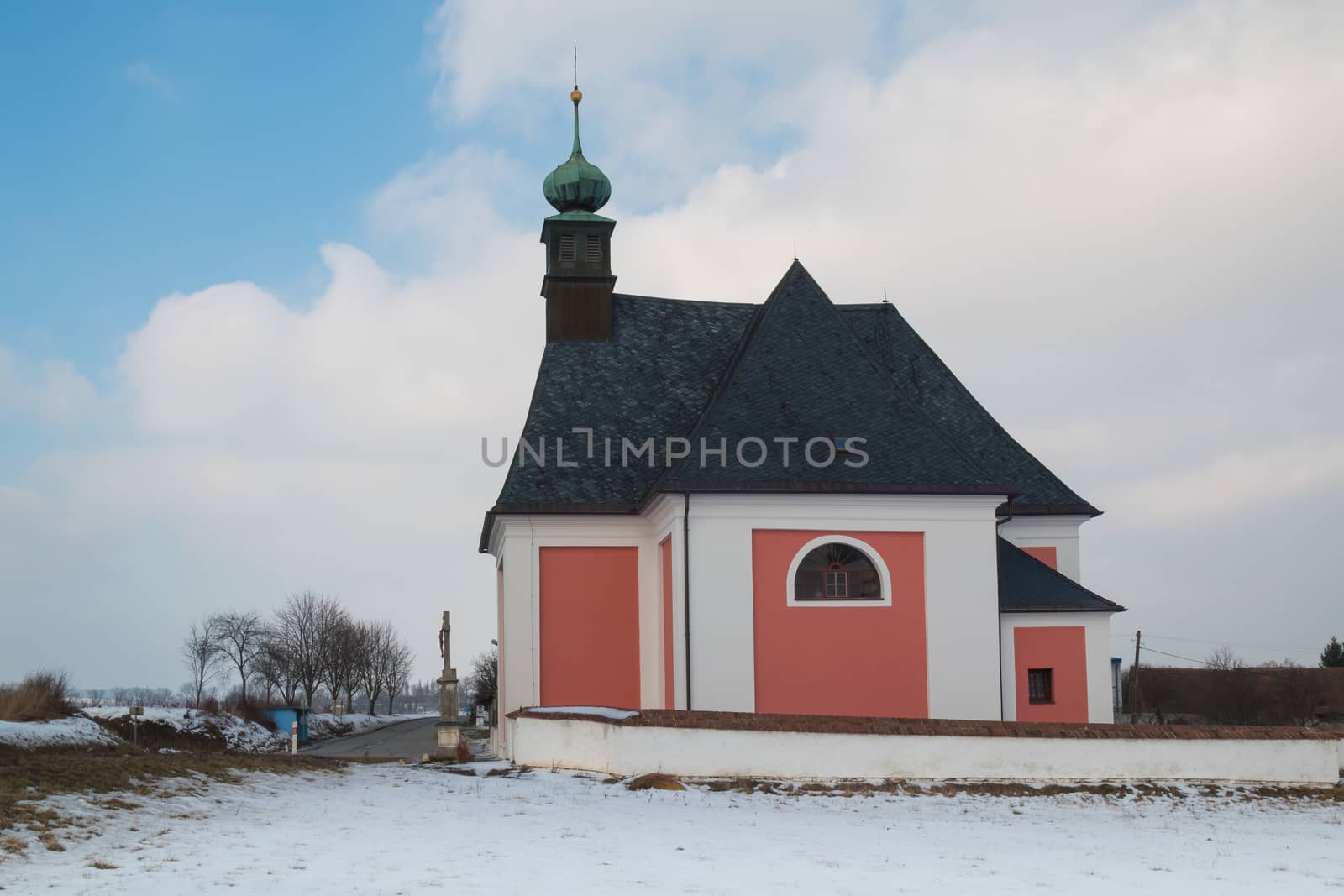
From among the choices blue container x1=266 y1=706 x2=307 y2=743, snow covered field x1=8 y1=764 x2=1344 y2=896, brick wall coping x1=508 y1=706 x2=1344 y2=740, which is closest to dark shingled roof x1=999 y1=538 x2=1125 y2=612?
brick wall coping x1=508 y1=706 x2=1344 y2=740

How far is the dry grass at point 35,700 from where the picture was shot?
26.0m

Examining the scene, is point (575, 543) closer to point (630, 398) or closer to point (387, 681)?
point (630, 398)

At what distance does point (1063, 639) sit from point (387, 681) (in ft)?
255

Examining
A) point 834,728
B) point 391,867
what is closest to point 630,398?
point 834,728

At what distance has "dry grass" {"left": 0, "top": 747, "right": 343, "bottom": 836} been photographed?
36.7 feet

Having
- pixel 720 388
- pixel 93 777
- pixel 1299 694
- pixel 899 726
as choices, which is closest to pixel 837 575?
pixel 720 388

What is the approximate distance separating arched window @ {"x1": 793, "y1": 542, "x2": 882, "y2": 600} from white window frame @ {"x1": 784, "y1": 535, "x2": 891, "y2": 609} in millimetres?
59

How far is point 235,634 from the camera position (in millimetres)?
79562

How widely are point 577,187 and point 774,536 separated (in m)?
11.8

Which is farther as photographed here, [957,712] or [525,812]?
[957,712]

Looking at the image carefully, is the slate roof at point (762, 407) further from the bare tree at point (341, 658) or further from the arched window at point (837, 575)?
the bare tree at point (341, 658)

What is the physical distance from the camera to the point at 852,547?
867 inches

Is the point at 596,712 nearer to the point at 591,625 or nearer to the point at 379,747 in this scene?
the point at 591,625

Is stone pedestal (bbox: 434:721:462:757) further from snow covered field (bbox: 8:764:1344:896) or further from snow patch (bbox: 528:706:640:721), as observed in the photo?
snow covered field (bbox: 8:764:1344:896)
